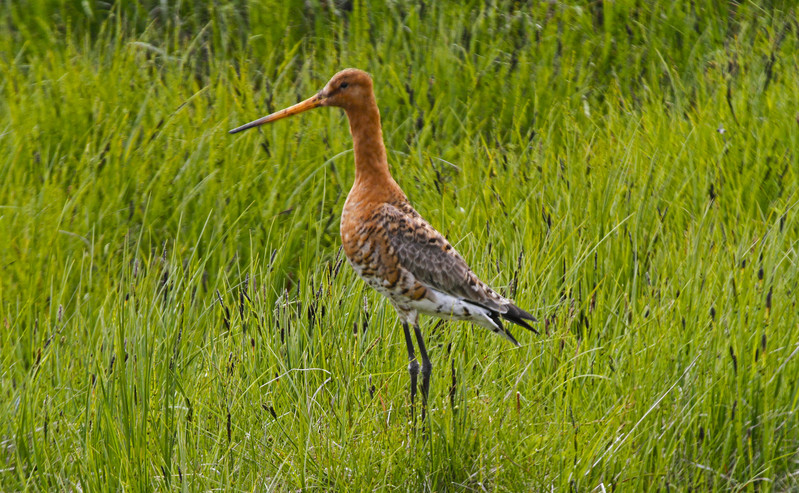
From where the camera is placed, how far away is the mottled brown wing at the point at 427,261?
10.8 ft

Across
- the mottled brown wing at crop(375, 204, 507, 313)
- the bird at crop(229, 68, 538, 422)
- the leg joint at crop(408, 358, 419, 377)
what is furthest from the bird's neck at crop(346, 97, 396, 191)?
the leg joint at crop(408, 358, 419, 377)

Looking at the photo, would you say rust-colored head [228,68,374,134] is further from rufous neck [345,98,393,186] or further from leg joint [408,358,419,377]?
leg joint [408,358,419,377]

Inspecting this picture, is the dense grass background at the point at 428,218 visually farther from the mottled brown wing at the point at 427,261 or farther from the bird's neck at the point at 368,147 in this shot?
the bird's neck at the point at 368,147

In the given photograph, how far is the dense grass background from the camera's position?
306 cm

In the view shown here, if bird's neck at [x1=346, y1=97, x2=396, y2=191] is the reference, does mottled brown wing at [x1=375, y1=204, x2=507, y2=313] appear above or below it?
below

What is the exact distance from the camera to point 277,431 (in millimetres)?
3166

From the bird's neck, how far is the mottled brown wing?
101mm

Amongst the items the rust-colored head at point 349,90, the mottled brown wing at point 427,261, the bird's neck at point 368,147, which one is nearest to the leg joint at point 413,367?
the mottled brown wing at point 427,261

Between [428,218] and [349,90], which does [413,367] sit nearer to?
[349,90]

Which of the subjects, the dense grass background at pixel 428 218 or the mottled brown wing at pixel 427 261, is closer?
the dense grass background at pixel 428 218

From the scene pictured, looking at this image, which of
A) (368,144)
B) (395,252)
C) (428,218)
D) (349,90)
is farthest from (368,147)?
(428,218)

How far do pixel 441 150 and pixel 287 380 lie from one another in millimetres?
2232

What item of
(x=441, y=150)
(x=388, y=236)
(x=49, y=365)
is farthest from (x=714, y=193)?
(x=49, y=365)

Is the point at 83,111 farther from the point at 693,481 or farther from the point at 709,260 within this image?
the point at 693,481
